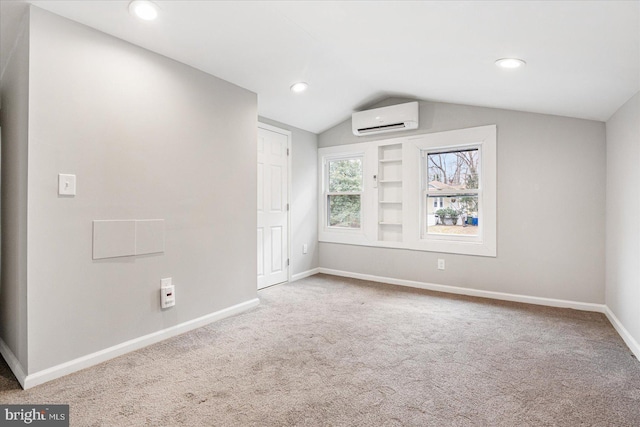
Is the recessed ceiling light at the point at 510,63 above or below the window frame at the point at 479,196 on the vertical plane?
above

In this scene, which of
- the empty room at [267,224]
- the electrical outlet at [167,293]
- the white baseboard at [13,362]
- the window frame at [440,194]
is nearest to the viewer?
the empty room at [267,224]

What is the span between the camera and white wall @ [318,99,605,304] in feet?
10.8

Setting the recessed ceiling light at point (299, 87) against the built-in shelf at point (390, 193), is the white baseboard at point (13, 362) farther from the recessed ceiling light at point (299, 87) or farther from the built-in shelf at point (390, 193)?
the built-in shelf at point (390, 193)

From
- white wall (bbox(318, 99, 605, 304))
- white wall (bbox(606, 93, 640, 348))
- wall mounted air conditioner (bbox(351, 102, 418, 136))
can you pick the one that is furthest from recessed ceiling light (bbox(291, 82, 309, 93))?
white wall (bbox(606, 93, 640, 348))

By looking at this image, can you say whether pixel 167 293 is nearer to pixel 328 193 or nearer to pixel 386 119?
pixel 328 193

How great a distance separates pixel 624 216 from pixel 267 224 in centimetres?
350

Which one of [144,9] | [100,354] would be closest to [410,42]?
[144,9]

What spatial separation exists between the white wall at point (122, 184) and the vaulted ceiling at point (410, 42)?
0.20 m

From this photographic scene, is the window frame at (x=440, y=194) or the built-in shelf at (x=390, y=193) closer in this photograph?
the window frame at (x=440, y=194)

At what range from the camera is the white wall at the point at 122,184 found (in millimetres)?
2031

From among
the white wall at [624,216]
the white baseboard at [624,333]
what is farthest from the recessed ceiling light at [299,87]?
the white baseboard at [624,333]

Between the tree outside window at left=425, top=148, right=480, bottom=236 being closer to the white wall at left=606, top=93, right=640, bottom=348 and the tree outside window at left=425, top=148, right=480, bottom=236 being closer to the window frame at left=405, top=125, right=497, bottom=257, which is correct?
the window frame at left=405, top=125, right=497, bottom=257

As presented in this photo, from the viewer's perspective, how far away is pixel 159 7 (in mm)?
2109

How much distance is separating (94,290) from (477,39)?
9.84 ft
